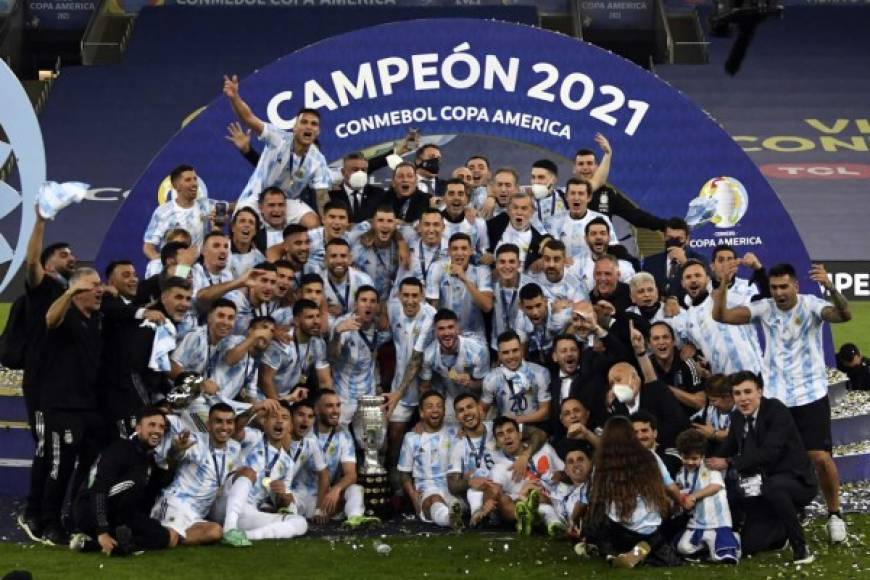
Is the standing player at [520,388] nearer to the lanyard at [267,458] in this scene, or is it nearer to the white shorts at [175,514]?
the lanyard at [267,458]

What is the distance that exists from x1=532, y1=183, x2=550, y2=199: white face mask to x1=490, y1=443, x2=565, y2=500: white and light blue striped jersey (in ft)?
8.49

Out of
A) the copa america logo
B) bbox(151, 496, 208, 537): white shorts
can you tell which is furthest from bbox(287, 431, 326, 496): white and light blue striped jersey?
the copa america logo

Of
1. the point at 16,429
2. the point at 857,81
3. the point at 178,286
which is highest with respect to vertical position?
the point at 857,81

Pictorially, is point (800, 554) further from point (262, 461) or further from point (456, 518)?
point (262, 461)

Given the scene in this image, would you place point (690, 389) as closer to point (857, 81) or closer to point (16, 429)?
point (16, 429)

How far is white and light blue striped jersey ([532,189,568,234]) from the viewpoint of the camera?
1414cm

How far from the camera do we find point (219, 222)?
14180 millimetres

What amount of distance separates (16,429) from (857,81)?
2014cm

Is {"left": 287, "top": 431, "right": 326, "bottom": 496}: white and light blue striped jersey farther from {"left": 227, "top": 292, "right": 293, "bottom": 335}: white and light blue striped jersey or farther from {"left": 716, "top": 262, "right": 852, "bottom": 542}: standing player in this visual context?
{"left": 716, "top": 262, "right": 852, "bottom": 542}: standing player

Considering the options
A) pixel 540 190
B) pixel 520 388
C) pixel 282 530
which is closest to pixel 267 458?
pixel 282 530

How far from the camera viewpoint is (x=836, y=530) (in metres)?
11.3

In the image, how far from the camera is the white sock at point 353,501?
12188 mm

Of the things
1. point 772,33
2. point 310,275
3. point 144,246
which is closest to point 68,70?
point 772,33

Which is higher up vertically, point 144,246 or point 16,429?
point 144,246
